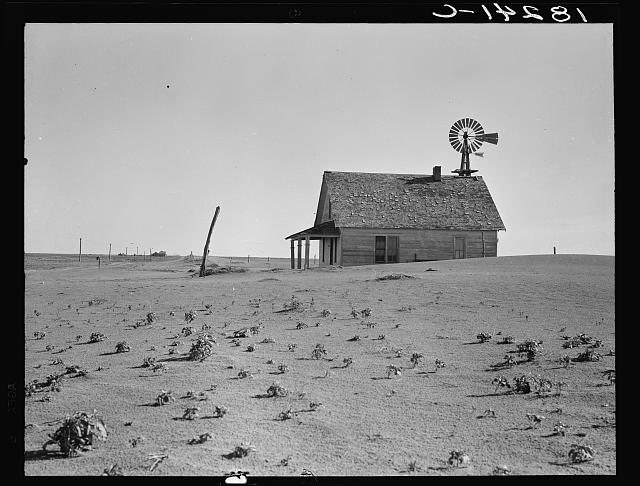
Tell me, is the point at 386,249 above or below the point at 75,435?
above

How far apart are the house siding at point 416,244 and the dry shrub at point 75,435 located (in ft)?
78.9

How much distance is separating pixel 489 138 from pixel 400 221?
14.1 metres

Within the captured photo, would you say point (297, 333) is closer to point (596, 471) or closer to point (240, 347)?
point (240, 347)

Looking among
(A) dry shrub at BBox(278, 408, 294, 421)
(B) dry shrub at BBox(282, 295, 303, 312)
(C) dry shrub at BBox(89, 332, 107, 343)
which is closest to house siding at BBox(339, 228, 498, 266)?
(B) dry shrub at BBox(282, 295, 303, 312)

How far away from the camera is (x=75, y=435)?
5.24 metres

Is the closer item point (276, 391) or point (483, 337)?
point (276, 391)

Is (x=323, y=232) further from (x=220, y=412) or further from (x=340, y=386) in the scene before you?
(x=220, y=412)

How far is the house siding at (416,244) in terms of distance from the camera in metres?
29.3

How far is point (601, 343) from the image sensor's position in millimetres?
9141

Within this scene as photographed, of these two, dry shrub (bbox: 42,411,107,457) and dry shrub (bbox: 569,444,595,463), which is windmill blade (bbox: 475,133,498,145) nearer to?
dry shrub (bbox: 569,444,595,463)
